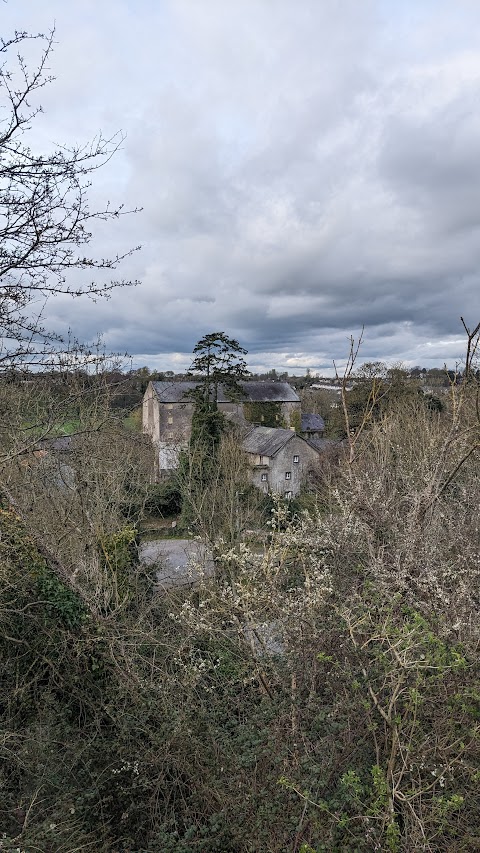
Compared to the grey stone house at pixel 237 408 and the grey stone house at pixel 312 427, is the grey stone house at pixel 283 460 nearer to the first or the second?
the grey stone house at pixel 237 408

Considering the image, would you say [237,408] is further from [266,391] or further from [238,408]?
[266,391]

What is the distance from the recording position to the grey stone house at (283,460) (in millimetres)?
27578

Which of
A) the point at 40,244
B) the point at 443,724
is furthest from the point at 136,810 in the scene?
the point at 40,244

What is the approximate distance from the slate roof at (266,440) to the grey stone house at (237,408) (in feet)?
7.20

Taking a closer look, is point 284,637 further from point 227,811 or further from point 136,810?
point 136,810

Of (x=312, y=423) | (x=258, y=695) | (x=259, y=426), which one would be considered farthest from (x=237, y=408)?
(x=258, y=695)

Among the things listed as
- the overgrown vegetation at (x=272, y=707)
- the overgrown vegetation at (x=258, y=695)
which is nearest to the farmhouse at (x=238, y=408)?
the overgrown vegetation at (x=258, y=695)

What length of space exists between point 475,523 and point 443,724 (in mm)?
5023

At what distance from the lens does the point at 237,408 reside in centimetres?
3469

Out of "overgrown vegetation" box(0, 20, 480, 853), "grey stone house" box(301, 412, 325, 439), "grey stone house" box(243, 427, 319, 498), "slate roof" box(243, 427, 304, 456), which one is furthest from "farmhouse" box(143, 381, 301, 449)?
"overgrown vegetation" box(0, 20, 480, 853)

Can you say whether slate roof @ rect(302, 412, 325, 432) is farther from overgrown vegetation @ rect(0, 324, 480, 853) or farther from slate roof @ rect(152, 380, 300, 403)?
overgrown vegetation @ rect(0, 324, 480, 853)

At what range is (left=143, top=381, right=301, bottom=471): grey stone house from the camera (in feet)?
107

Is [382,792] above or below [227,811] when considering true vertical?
above

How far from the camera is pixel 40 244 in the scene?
174 inches
